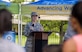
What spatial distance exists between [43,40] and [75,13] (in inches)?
176

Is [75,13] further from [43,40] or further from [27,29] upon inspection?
[27,29]

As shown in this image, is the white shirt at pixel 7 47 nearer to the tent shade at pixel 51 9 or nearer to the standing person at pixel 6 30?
the standing person at pixel 6 30

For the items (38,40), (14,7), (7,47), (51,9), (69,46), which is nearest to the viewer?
(69,46)

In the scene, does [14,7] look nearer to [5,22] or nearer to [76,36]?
[5,22]

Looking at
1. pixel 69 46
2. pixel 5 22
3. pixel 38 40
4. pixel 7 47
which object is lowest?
pixel 38 40

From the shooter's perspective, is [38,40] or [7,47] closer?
[7,47]

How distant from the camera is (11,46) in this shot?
320cm

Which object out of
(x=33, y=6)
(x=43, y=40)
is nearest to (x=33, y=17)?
(x=43, y=40)

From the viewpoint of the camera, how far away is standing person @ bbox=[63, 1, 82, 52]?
103 inches

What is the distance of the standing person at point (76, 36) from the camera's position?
2.61 meters

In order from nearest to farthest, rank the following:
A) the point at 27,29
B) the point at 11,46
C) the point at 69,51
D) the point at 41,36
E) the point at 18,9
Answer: the point at 69,51 → the point at 11,46 → the point at 41,36 → the point at 27,29 → the point at 18,9

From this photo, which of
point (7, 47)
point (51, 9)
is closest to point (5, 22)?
point (7, 47)

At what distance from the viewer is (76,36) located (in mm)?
2719

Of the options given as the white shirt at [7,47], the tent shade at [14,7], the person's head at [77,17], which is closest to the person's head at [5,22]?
the white shirt at [7,47]
